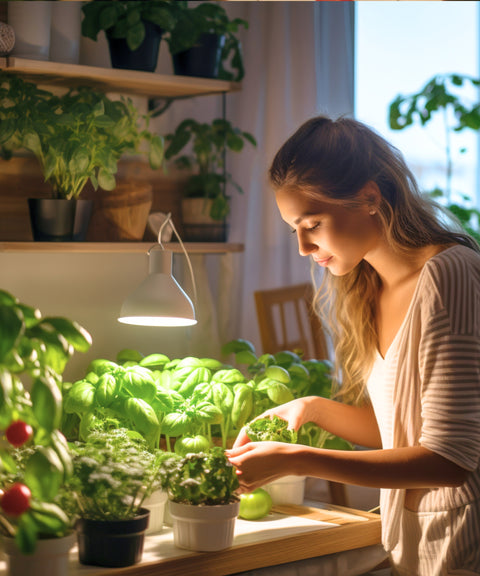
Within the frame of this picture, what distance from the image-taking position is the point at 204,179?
2377mm

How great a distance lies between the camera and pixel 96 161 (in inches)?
77.0

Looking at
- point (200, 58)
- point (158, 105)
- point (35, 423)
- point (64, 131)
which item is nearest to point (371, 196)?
point (35, 423)

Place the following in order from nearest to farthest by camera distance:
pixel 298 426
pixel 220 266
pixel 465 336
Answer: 1. pixel 465 336
2. pixel 298 426
3. pixel 220 266

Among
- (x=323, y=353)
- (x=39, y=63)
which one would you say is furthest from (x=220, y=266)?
(x=39, y=63)

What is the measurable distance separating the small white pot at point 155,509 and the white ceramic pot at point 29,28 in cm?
110

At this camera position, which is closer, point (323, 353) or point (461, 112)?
point (323, 353)

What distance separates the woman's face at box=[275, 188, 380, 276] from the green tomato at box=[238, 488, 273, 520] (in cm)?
45

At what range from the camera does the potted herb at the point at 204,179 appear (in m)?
2.34

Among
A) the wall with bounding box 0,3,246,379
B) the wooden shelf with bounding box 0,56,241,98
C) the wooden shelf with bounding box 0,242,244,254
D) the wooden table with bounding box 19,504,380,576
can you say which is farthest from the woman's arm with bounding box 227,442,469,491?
the wooden shelf with bounding box 0,56,241,98

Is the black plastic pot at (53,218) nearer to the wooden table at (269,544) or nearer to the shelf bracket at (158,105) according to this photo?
the shelf bracket at (158,105)

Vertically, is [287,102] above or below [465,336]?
above

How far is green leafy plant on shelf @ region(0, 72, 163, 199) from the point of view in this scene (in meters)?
1.87

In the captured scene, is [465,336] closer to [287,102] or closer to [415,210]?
[415,210]

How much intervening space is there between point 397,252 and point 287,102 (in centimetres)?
144
